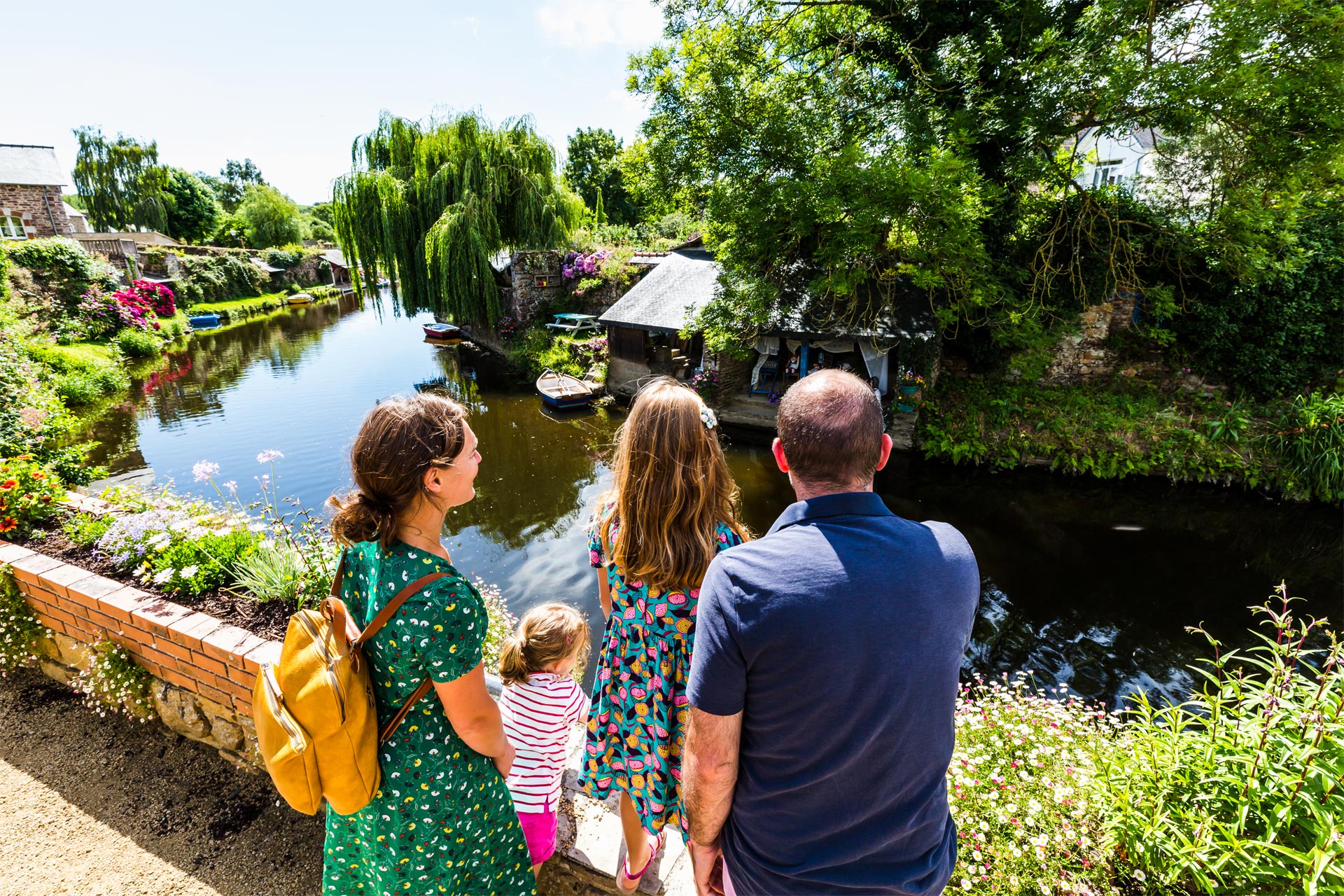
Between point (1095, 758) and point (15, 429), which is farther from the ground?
point (15, 429)

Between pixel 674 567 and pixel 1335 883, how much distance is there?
7.21 feet

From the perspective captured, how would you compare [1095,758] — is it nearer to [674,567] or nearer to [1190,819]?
[1190,819]

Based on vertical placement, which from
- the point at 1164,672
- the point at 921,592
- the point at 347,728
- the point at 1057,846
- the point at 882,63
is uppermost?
the point at 882,63

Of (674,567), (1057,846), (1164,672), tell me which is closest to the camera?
(674,567)

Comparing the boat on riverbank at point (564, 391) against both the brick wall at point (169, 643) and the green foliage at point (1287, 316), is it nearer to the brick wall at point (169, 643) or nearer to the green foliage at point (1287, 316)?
the brick wall at point (169, 643)

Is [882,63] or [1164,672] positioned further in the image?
[882,63]

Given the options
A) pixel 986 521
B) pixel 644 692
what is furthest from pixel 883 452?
pixel 986 521

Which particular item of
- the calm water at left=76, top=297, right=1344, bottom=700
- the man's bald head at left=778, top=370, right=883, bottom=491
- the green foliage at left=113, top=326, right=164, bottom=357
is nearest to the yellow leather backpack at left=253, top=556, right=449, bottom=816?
the man's bald head at left=778, top=370, right=883, bottom=491

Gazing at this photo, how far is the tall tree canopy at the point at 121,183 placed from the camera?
40.5 meters

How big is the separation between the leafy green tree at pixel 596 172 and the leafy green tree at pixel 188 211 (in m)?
30.7

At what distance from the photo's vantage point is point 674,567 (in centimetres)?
163

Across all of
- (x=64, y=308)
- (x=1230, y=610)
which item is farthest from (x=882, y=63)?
(x=64, y=308)

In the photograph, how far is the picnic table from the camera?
17.5m

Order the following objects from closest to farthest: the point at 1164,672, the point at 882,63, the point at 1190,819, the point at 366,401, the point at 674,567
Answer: the point at 674,567, the point at 1190,819, the point at 1164,672, the point at 882,63, the point at 366,401
